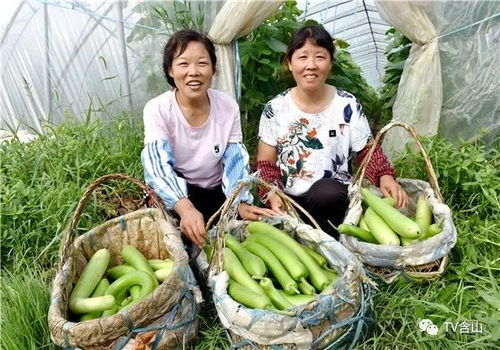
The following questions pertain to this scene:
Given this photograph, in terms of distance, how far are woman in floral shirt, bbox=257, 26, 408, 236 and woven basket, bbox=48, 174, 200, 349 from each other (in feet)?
2.36

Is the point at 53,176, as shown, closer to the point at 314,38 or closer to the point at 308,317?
the point at 314,38

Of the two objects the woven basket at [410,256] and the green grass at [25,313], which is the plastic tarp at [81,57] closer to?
the green grass at [25,313]

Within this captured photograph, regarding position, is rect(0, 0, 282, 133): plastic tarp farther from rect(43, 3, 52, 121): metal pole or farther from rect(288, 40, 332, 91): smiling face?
rect(288, 40, 332, 91): smiling face

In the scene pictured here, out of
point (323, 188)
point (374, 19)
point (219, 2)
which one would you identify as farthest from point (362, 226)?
point (374, 19)

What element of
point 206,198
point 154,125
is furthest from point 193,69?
point 206,198

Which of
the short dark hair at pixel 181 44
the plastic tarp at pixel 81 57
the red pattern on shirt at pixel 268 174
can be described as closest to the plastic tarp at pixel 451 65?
the red pattern on shirt at pixel 268 174

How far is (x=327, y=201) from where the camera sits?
2.76 meters

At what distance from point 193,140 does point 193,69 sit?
1.38 ft

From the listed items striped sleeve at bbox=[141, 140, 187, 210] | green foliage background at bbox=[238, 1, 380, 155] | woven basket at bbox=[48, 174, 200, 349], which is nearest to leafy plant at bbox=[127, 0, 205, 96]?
green foliage background at bbox=[238, 1, 380, 155]

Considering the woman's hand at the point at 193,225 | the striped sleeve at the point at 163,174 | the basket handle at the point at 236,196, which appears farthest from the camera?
the striped sleeve at the point at 163,174

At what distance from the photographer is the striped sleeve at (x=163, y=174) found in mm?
2404

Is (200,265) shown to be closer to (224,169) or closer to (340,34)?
(224,169)

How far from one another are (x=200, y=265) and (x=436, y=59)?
7.79 feet

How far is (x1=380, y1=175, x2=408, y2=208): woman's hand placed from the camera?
104 inches
